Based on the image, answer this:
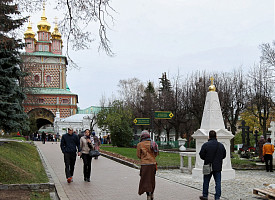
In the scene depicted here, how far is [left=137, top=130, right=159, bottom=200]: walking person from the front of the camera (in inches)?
323

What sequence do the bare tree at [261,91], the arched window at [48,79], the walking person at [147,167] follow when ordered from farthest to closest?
the arched window at [48,79]
the bare tree at [261,91]
the walking person at [147,167]

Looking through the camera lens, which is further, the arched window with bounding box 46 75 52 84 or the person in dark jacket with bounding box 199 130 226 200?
the arched window with bounding box 46 75 52 84

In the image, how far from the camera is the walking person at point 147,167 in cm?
820

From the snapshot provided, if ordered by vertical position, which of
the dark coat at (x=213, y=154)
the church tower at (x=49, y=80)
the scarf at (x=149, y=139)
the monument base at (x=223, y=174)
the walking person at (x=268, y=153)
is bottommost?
the monument base at (x=223, y=174)

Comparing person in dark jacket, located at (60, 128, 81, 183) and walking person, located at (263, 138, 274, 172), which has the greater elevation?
person in dark jacket, located at (60, 128, 81, 183)

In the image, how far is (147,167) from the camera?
8.29 m

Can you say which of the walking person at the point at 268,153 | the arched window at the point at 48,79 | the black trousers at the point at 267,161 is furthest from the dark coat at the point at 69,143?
the arched window at the point at 48,79

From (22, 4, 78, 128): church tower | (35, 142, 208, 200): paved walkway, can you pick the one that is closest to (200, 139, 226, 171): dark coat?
(35, 142, 208, 200): paved walkway

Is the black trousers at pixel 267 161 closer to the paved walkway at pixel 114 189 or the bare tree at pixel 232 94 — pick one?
the paved walkway at pixel 114 189

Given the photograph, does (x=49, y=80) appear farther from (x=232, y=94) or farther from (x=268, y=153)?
(x=268, y=153)

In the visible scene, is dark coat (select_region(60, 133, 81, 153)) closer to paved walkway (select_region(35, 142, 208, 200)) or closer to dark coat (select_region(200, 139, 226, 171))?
paved walkway (select_region(35, 142, 208, 200))

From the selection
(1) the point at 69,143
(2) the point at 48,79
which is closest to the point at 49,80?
(2) the point at 48,79

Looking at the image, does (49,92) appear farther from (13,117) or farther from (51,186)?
(51,186)

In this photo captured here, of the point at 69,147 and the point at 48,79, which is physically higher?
the point at 48,79
